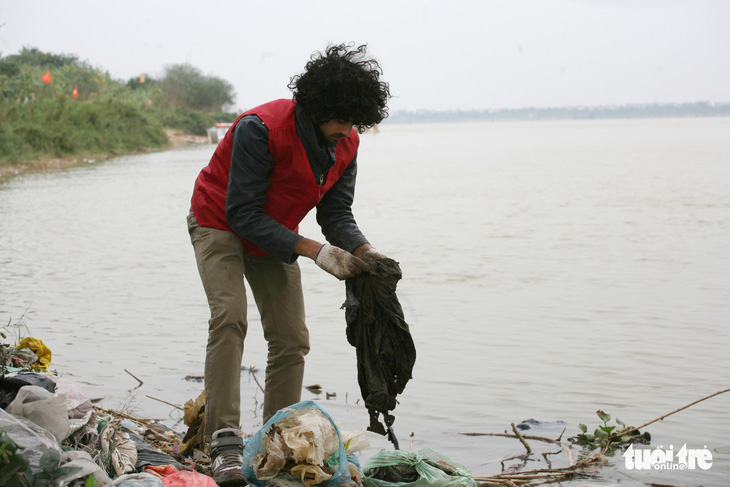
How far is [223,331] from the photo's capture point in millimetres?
3229

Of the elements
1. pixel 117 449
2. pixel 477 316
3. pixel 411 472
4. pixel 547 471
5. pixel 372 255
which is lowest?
pixel 477 316

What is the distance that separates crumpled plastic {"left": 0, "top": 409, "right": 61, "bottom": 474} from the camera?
2.47 m

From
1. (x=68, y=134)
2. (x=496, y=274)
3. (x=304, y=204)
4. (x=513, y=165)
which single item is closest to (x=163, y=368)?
(x=304, y=204)

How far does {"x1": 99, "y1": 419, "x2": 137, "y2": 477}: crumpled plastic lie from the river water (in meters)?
1.42

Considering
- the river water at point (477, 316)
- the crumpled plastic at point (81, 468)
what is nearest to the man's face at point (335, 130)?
the crumpled plastic at point (81, 468)

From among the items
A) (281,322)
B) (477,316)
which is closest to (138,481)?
(281,322)

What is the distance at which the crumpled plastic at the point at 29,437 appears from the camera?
2.47m

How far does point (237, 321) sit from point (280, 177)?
0.62m

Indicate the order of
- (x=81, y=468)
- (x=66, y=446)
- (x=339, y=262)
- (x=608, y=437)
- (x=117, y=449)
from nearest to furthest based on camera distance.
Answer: (x=81, y=468) < (x=66, y=446) < (x=117, y=449) < (x=339, y=262) < (x=608, y=437)

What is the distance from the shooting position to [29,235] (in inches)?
508

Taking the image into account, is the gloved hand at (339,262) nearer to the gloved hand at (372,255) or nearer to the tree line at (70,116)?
the gloved hand at (372,255)

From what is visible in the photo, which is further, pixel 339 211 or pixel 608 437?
pixel 608 437

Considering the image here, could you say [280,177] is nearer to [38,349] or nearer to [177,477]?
[177,477]

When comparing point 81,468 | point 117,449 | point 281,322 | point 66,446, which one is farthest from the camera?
point 281,322
